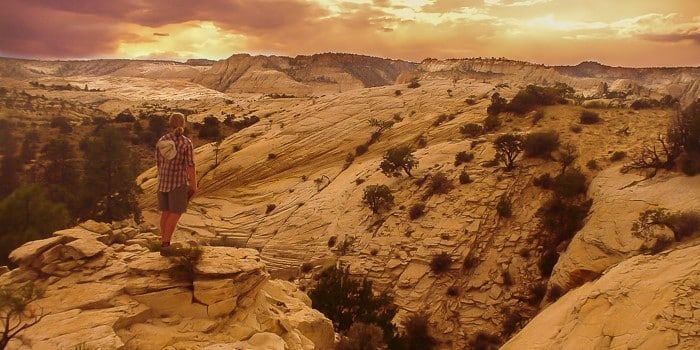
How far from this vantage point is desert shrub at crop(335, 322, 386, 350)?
10039 millimetres

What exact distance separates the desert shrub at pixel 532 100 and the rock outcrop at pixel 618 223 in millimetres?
11861

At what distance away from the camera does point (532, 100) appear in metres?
28.1

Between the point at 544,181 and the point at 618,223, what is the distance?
212 inches

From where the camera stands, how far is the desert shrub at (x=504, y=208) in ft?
62.5

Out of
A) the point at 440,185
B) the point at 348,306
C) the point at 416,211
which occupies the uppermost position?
the point at 440,185

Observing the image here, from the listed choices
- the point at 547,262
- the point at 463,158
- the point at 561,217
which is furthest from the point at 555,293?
the point at 463,158

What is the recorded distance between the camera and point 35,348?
5.64 m

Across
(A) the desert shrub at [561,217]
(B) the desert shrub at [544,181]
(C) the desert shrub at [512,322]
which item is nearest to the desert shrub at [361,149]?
(B) the desert shrub at [544,181]

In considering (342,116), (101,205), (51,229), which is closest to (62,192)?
(101,205)

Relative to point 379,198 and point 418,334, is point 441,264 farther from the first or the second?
point 379,198

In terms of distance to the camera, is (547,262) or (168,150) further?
(547,262)

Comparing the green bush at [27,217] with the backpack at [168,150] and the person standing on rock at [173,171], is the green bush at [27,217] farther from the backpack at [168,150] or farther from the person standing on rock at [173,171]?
the backpack at [168,150]

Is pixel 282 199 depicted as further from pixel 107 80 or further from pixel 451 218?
pixel 107 80

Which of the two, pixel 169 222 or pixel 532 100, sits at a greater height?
pixel 532 100
